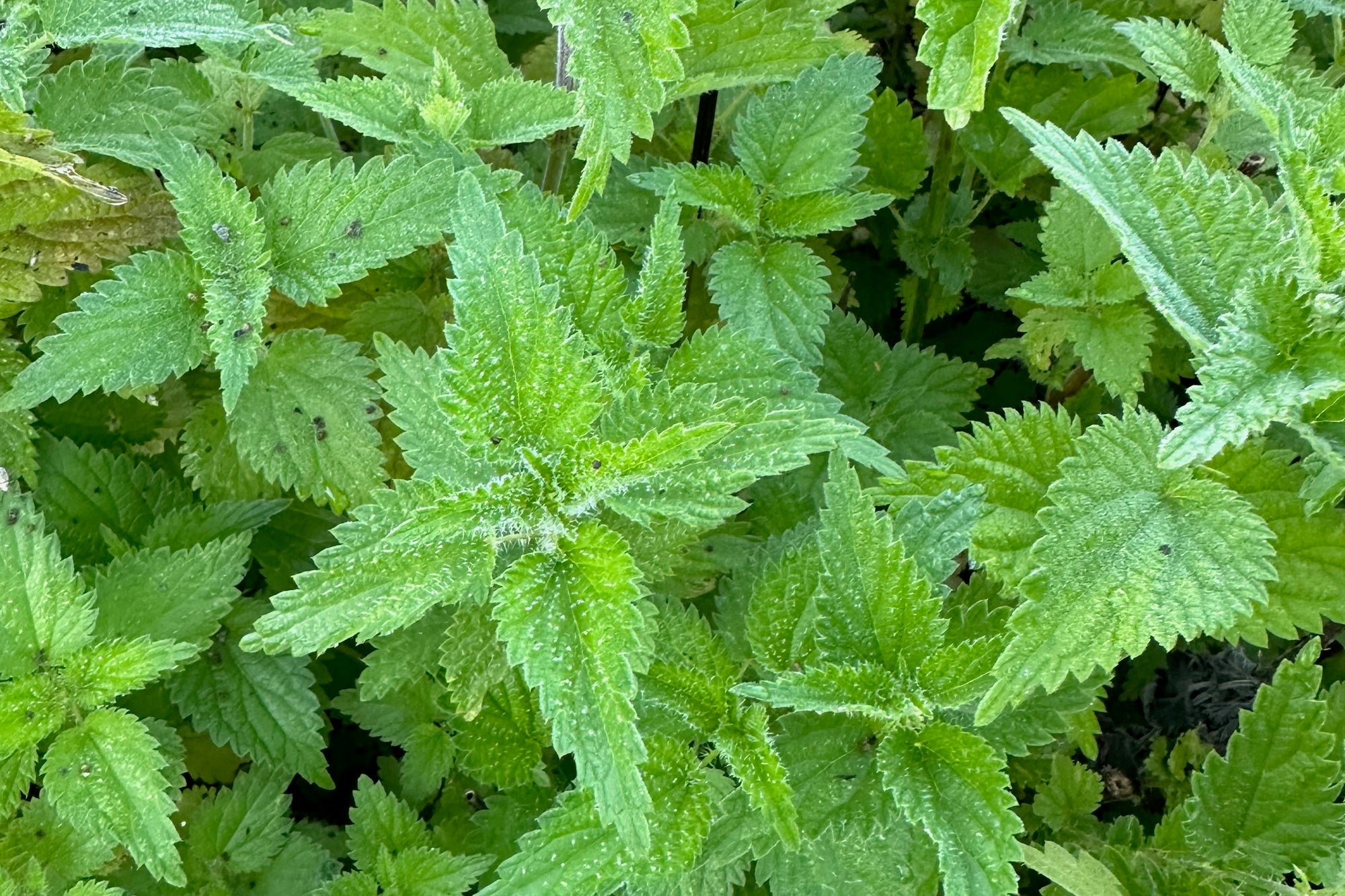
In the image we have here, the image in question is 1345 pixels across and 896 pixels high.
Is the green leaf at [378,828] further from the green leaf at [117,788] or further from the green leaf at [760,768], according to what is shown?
the green leaf at [760,768]

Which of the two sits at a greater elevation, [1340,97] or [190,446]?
[1340,97]

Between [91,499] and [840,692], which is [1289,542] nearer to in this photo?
[840,692]

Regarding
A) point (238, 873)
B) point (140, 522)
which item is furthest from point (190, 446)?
point (238, 873)

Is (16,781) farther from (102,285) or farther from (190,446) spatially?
(102,285)

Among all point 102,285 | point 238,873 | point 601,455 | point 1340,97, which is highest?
point 1340,97

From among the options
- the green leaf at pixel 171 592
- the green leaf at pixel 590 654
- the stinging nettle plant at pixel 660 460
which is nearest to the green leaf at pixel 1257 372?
the stinging nettle plant at pixel 660 460
